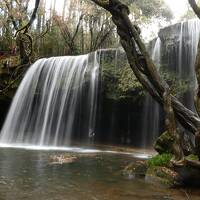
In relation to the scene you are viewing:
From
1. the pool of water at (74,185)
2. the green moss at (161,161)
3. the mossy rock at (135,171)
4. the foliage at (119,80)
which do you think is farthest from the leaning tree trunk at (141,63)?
the foliage at (119,80)

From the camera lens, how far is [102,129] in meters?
18.2

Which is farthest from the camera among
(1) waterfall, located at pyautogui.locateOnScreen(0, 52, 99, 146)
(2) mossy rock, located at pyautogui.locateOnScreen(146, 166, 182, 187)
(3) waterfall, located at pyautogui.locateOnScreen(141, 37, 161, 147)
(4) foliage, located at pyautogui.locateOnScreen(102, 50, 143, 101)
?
(1) waterfall, located at pyautogui.locateOnScreen(0, 52, 99, 146)

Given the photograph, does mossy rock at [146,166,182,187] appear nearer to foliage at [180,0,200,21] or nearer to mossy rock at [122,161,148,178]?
mossy rock at [122,161,148,178]

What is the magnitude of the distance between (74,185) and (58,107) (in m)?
11.2

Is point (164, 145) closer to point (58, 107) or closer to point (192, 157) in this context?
point (192, 157)

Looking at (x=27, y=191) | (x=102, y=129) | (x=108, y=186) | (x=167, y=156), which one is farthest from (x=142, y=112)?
(x=27, y=191)

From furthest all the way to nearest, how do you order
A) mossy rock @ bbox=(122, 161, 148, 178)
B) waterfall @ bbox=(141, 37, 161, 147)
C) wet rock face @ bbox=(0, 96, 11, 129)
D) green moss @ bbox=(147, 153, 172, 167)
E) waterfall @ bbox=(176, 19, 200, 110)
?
wet rock face @ bbox=(0, 96, 11, 129) < waterfall @ bbox=(141, 37, 161, 147) < waterfall @ bbox=(176, 19, 200, 110) < green moss @ bbox=(147, 153, 172, 167) < mossy rock @ bbox=(122, 161, 148, 178)

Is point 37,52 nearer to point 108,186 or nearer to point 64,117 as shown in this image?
point 64,117

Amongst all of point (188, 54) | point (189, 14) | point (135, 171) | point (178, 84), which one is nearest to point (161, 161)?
point (135, 171)

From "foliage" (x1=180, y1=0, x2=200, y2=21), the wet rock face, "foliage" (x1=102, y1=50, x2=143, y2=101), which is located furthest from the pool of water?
"foliage" (x1=180, y1=0, x2=200, y2=21)

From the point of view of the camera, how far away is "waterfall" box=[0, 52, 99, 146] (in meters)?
18.0

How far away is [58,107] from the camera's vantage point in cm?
1831

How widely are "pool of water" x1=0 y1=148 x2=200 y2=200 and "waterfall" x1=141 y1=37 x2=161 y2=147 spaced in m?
6.45

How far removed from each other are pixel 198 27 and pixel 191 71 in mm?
1827
